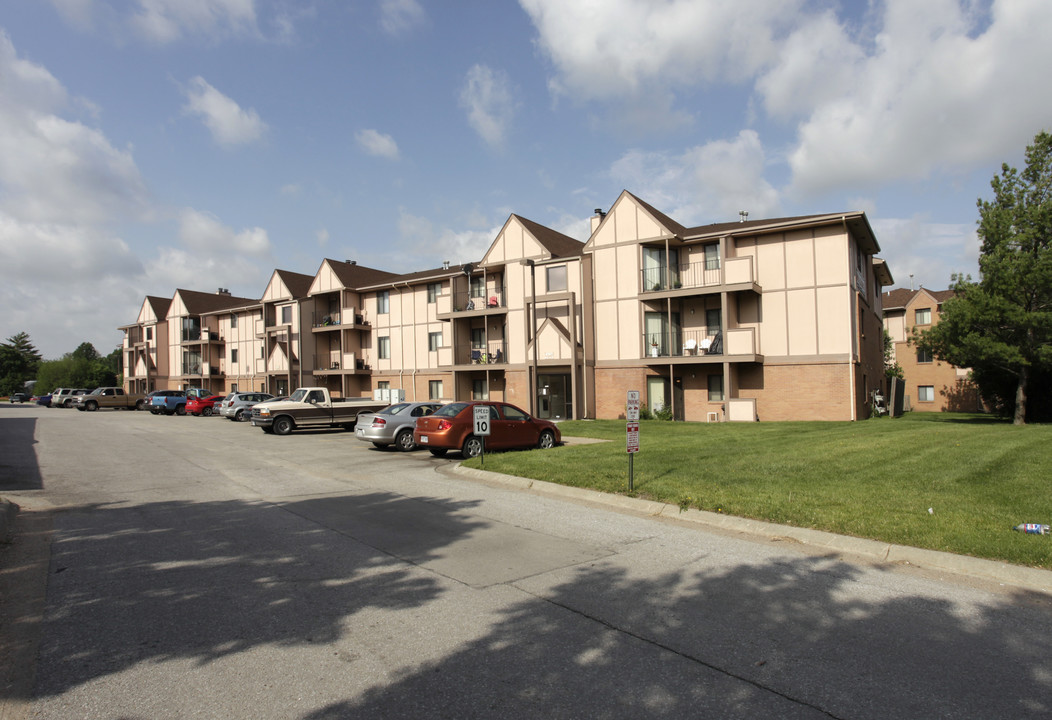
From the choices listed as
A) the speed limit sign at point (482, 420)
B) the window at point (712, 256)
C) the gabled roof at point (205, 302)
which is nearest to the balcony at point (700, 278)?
the window at point (712, 256)

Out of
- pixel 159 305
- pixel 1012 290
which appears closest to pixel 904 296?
pixel 1012 290

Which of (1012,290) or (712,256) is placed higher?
(712,256)

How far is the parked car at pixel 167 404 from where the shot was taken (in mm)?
41125

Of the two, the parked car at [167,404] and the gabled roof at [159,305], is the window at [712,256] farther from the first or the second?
the gabled roof at [159,305]

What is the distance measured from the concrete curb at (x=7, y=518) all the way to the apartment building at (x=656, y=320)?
831 inches

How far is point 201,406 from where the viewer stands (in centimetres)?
4069

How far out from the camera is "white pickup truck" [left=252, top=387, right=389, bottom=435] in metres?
25.1

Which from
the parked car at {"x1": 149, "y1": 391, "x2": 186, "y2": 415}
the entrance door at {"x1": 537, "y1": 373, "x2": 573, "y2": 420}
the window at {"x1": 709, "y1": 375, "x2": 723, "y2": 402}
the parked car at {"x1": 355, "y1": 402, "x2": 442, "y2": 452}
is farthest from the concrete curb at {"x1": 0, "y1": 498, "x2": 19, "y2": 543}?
the parked car at {"x1": 149, "y1": 391, "x2": 186, "y2": 415}

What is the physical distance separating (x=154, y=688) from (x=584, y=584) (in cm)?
353

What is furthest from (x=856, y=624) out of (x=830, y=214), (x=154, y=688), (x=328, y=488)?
(x=830, y=214)

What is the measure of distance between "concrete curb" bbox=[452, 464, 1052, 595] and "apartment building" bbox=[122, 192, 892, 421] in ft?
57.2

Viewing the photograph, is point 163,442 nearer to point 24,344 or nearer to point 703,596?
point 703,596

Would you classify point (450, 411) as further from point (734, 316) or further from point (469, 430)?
point (734, 316)

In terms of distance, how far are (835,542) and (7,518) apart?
1099 cm
